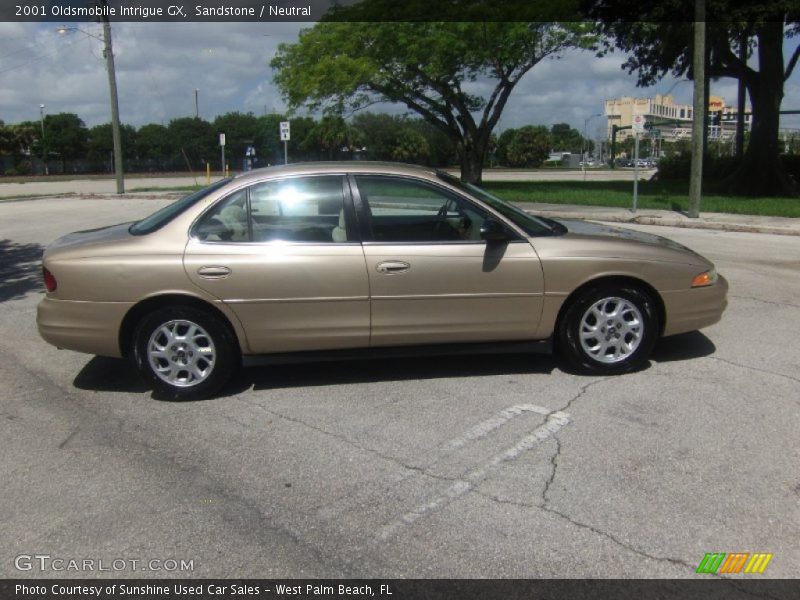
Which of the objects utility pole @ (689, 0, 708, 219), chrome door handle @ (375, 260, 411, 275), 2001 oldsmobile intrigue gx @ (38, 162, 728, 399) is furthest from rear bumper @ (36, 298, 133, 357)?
utility pole @ (689, 0, 708, 219)

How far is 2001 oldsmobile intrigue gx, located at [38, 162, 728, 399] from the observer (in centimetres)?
506

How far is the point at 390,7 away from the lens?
29.3 meters

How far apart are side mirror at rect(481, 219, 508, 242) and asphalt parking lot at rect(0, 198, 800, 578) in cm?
106

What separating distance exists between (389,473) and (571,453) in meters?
1.06

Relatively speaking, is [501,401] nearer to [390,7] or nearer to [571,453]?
[571,453]

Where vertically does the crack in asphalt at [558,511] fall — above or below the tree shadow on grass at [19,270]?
below

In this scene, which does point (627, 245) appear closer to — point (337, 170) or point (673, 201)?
point (337, 170)

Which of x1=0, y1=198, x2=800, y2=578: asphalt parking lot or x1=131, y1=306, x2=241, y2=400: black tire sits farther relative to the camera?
x1=131, y1=306, x2=241, y2=400: black tire

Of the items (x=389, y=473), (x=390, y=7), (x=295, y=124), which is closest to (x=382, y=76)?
(x=390, y=7)

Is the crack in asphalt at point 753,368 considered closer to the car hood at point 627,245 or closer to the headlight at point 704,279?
the headlight at point 704,279

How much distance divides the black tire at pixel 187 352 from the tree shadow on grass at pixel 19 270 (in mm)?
4714

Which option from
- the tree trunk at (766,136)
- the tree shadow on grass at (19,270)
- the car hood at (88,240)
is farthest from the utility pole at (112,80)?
the car hood at (88,240)

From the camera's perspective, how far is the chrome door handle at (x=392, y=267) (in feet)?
16.8

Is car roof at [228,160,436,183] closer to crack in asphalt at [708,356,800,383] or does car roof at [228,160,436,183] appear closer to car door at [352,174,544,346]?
car door at [352,174,544,346]
